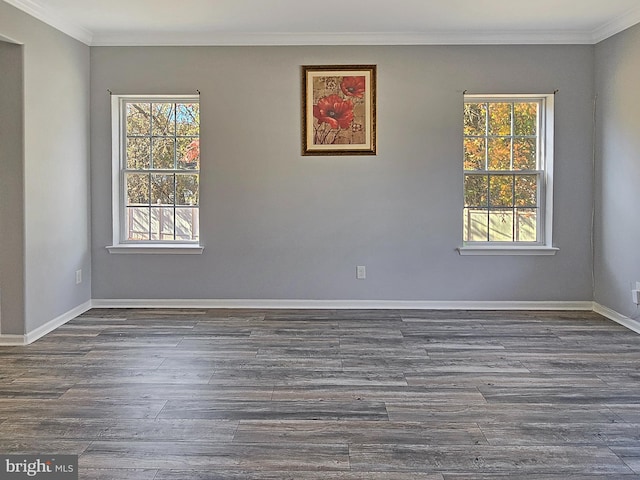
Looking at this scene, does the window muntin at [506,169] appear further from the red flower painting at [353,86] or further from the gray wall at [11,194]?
the gray wall at [11,194]

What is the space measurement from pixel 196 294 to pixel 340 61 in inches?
102

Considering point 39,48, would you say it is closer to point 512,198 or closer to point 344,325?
point 344,325

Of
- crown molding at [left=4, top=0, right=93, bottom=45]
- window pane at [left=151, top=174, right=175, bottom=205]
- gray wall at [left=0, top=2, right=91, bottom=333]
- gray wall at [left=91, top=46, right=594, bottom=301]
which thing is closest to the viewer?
crown molding at [left=4, top=0, right=93, bottom=45]

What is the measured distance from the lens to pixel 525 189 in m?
5.22

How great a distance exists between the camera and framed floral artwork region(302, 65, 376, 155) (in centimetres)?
508

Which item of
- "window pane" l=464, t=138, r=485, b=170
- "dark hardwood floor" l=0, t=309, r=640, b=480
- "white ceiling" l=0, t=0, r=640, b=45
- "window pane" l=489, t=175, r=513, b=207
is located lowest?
"dark hardwood floor" l=0, t=309, r=640, b=480

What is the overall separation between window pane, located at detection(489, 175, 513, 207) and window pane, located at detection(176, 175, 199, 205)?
2816 mm

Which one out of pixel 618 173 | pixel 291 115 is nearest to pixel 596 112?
pixel 618 173

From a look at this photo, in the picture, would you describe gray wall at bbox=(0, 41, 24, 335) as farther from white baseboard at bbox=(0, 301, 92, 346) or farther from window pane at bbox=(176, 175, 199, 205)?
window pane at bbox=(176, 175, 199, 205)

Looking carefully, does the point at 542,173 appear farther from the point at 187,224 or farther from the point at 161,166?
the point at 161,166

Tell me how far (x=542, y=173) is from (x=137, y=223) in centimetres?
392

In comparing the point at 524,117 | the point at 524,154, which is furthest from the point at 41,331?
the point at 524,117

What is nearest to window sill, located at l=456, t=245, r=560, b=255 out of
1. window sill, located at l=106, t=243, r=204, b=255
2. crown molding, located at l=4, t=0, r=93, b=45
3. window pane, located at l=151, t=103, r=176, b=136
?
window sill, located at l=106, t=243, r=204, b=255

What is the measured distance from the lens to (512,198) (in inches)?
206
